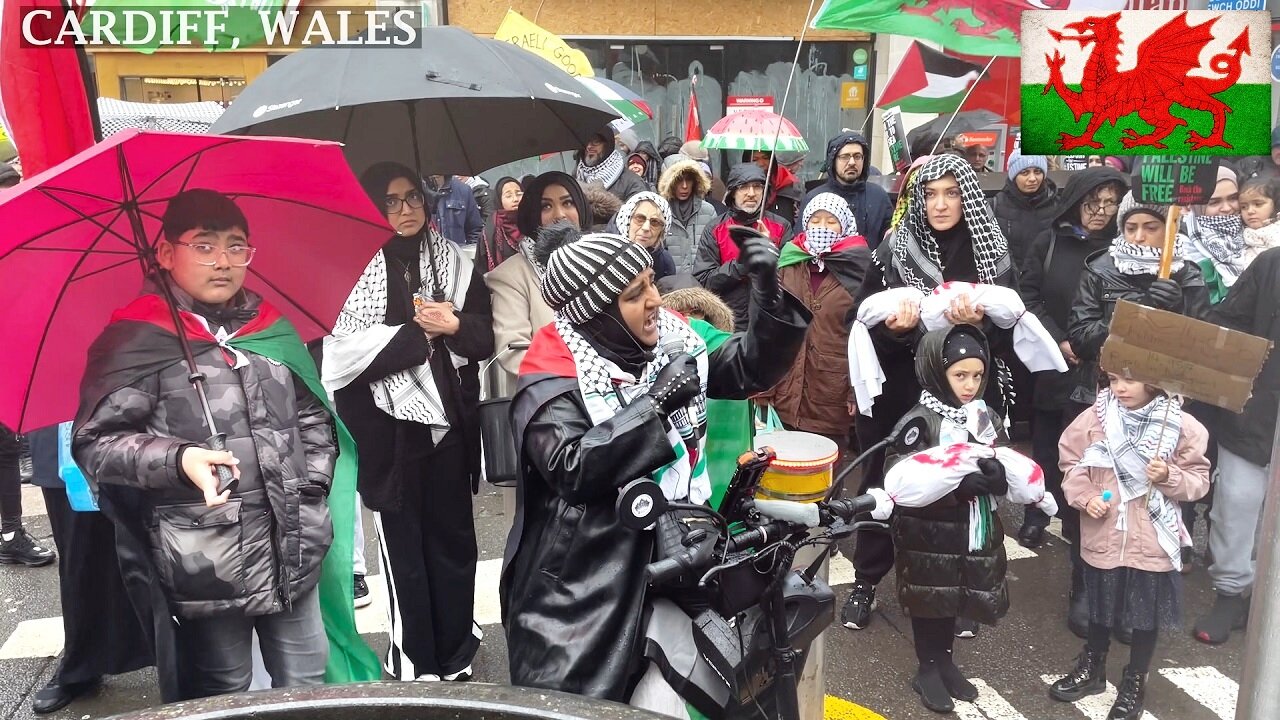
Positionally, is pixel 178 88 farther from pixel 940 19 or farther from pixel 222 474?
pixel 222 474

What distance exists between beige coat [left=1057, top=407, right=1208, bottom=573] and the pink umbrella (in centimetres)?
286

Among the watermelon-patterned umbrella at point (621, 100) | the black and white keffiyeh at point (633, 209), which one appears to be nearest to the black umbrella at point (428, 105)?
the black and white keffiyeh at point (633, 209)

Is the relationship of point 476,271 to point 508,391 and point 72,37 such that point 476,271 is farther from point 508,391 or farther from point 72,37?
point 72,37

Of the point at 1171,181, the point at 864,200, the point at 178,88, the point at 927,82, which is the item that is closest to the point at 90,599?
the point at 1171,181

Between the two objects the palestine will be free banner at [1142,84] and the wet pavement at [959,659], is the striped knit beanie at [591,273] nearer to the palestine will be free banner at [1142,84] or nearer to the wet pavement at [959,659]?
the palestine will be free banner at [1142,84]

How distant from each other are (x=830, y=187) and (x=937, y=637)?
4372mm

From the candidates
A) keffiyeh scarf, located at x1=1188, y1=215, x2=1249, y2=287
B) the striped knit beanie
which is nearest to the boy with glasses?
the striped knit beanie

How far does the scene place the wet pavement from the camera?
378 centimetres

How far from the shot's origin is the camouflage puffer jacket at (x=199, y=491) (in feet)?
8.33

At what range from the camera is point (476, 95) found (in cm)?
300

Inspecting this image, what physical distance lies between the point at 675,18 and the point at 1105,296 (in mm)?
12718

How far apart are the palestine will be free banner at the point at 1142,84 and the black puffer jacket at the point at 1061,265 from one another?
190 centimetres

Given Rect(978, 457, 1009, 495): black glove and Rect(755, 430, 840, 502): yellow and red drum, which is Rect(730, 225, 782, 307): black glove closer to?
Rect(755, 430, 840, 502): yellow and red drum

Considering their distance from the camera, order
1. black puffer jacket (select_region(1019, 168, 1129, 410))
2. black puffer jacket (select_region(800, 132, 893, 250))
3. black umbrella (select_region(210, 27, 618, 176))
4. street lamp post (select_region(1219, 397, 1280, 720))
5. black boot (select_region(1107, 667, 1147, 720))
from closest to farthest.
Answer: street lamp post (select_region(1219, 397, 1280, 720)) → black umbrella (select_region(210, 27, 618, 176)) → black boot (select_region(1107, 667, 1147, 720)) → black puffer jacket (select_region(1019, 168, 1129, 410)) → black puffer jacket (select_region(800, 132, 893, 250))
